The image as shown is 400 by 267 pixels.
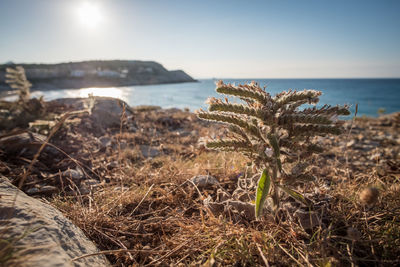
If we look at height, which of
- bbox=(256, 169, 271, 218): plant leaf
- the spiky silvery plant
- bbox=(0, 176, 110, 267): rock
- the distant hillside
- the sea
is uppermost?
the distant hillside

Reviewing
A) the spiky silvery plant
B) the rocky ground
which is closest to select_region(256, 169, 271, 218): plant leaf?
the spiky silvery plant

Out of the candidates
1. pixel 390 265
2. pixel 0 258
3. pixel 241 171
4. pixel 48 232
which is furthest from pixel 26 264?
pixel 241 171

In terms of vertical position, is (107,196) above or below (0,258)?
below

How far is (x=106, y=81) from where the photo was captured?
60.8 metres

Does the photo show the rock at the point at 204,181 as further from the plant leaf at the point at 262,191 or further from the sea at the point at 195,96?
the plant leaf at the point at 262,191

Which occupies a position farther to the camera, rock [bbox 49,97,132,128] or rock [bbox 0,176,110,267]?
rock [bbox 49,97,132,128]

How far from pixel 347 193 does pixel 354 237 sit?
3.09 feet

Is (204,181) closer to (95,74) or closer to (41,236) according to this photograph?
(41,236)

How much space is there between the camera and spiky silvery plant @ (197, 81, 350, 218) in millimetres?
1279

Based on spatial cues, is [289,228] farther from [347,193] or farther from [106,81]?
[106,81]

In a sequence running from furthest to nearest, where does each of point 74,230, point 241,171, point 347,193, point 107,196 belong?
point 241,171, point 107,196, point 347,193, point 74,230

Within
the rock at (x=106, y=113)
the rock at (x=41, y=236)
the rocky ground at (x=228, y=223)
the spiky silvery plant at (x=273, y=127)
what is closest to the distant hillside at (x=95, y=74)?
the rock at (x=106, y=113)

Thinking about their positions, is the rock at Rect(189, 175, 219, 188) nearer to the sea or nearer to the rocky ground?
the rocky ground

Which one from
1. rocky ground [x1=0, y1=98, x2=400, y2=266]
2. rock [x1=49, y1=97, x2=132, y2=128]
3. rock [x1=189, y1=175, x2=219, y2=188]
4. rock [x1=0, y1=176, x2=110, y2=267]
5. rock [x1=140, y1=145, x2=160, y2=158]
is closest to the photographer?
rock [x1=0, y1=176, x2=110, y2=267]
